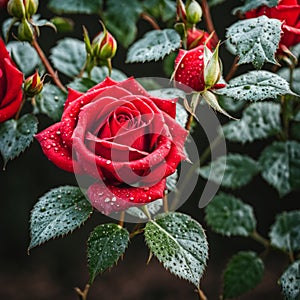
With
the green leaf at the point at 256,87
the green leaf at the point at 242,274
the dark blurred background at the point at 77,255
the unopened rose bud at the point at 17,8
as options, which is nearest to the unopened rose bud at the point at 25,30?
the unopened rose bud at the point at 17,8

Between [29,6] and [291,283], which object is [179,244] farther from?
[29,6]

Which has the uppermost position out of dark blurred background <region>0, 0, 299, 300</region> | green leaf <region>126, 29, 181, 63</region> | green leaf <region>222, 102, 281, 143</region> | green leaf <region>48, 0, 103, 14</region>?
green leaf <region>126, 29, 181, 63</region>

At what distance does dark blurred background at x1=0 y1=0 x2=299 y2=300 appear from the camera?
1.40 m

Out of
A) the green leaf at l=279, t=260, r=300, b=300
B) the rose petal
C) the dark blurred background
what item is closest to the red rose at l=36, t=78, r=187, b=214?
the rose petal

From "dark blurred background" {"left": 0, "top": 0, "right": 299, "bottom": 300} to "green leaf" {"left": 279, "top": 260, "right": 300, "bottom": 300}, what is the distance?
72 centimetres

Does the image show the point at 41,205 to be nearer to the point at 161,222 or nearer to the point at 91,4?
the point at 161,222

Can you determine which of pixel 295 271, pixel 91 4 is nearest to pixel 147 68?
pixel 91 4

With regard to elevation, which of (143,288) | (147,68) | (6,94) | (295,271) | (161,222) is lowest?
(143,288)

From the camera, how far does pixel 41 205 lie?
1.70ft

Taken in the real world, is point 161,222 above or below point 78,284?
above

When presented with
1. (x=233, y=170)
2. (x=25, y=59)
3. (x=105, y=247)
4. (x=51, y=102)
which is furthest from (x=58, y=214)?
(x=233, y=170)

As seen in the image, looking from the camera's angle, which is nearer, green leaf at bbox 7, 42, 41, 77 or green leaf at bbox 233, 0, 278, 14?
green leaf at bbox 233, 0, 278, 14

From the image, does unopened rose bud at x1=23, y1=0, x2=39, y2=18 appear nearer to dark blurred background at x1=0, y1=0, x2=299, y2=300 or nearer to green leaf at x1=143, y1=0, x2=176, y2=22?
green leaf at x1=143, y1=0, x2=176, y2=22

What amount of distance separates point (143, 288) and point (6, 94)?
3.29 ft
